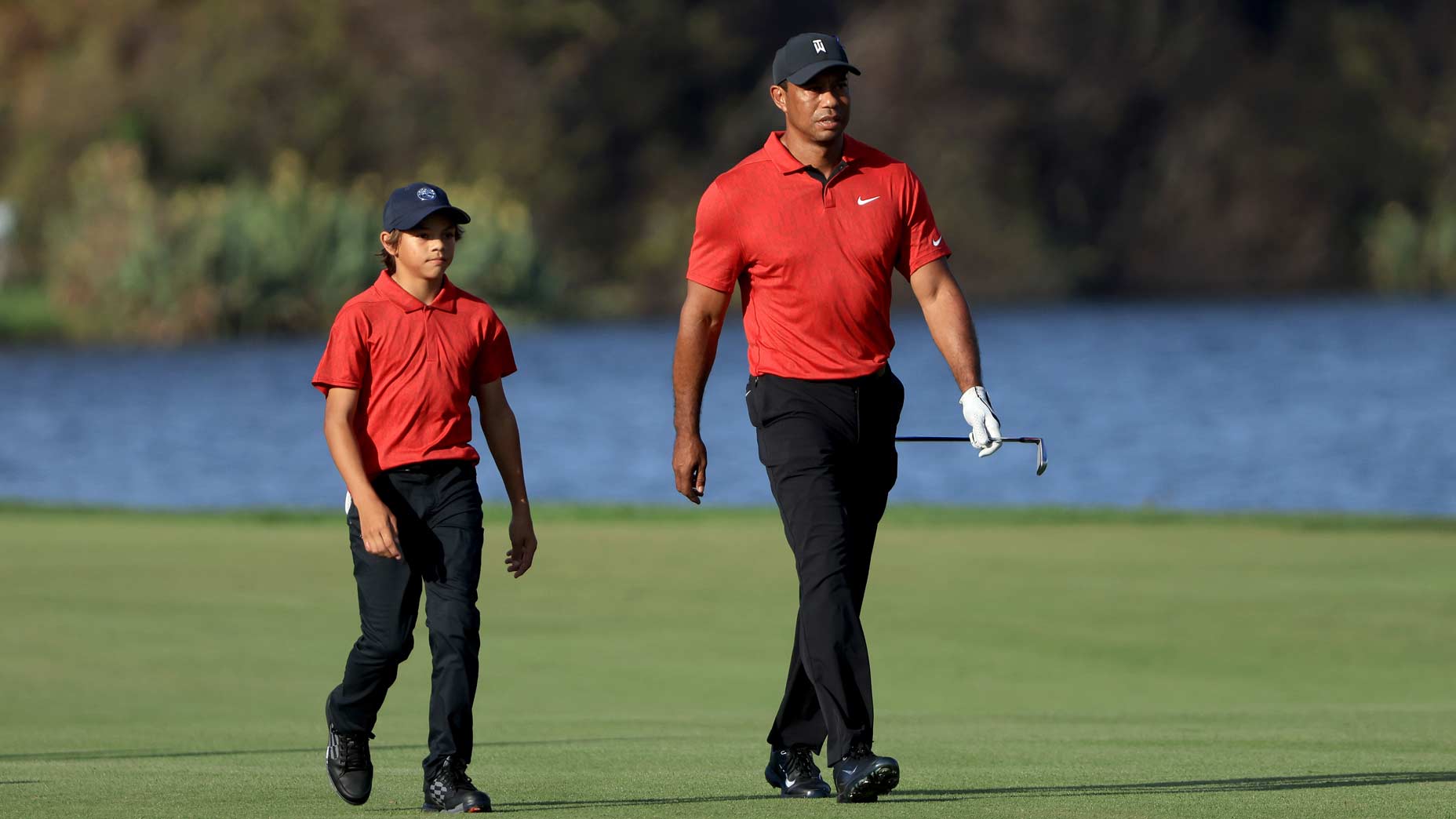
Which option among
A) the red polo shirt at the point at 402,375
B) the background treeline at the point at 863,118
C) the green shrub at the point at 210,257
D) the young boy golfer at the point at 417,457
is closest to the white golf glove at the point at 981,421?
the young boy golfer at the point at 417,457

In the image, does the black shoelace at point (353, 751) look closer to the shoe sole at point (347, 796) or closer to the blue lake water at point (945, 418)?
the shoe sole at point (347, 796)

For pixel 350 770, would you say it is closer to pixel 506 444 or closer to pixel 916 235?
pixel 506 444

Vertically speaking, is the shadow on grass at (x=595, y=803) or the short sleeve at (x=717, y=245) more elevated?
the short sleeve at (x=717, y=245)

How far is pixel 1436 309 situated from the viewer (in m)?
67.1

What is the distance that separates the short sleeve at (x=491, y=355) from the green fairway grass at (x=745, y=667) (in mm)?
1081

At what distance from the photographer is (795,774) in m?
6.57

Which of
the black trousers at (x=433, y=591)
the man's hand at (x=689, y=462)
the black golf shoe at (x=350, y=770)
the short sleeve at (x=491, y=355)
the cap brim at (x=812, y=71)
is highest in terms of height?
the cap brim at (x=812, y=71)

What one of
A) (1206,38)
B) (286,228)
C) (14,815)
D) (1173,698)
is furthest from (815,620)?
(1206,38)

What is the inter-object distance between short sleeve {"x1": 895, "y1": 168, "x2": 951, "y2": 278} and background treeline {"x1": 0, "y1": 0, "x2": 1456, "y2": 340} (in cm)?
6328

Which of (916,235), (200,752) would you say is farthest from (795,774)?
(200,752)

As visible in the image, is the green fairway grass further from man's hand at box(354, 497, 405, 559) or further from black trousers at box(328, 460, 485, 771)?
man's hand at box(354, 497, 405, 559)

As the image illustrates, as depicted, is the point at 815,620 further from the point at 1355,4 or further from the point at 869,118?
the point at 1355,4

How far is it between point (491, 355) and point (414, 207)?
1.38 ft

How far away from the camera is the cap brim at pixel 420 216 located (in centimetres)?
626
